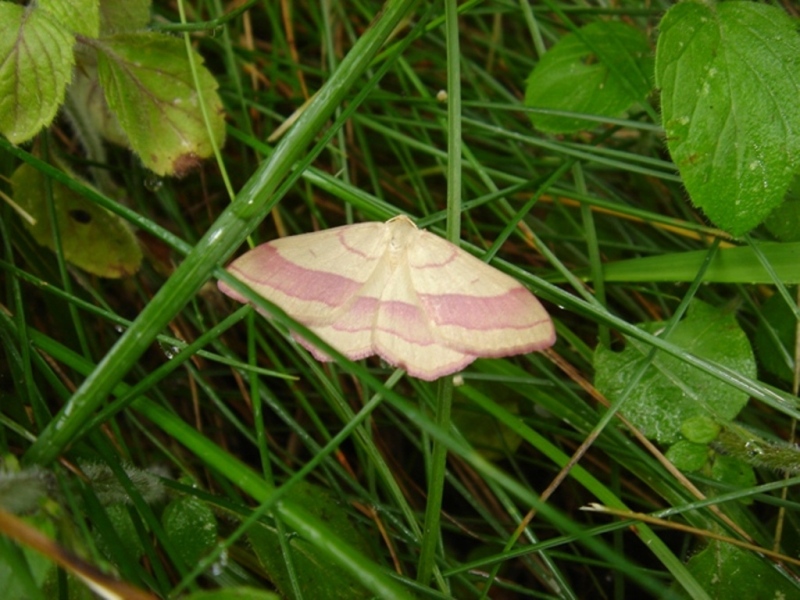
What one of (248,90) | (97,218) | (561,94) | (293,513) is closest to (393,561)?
(293,513)

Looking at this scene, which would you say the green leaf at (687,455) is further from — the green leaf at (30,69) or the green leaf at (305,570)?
the green leaf at (30,69)

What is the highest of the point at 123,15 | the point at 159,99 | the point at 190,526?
the point at 123,15

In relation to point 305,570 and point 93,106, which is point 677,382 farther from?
point 93,106

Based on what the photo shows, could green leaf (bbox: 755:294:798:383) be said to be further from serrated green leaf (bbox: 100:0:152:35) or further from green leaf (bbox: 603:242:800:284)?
serrated green leaf (bbox: 100:0:152:35)

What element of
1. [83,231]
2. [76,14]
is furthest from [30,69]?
[83,231]

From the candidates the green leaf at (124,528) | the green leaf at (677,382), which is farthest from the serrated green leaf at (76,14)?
the green leaf at (677,382)

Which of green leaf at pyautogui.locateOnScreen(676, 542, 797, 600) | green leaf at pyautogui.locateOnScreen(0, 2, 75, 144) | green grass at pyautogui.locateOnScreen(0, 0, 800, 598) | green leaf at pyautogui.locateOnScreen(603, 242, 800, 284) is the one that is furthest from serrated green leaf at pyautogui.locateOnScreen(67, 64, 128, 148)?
green leaf at pyautogui.locateOnScreen(676, 542, 797, 600)
